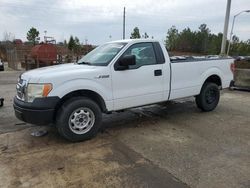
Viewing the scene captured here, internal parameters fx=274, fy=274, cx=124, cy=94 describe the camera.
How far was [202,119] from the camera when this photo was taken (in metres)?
6.46

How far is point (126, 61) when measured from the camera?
5.21 m

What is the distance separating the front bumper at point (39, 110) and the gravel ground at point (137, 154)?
1.65 feet

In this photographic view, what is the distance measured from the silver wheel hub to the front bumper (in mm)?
379

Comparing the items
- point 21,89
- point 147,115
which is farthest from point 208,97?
point 21,89

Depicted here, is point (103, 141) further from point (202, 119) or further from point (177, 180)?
point (202, 119)

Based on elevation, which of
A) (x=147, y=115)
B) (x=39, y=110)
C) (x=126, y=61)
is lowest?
(x=147, y=115)

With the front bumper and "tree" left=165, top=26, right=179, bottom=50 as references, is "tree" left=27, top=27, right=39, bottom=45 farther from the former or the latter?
the front bumper

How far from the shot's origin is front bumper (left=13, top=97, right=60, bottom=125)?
4.57 metres

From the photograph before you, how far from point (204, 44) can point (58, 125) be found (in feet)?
208

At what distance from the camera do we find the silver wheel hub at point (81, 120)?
4879mm

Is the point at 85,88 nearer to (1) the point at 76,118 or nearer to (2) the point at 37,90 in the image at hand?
(1) the point at 76,118

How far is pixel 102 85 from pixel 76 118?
2.56 feet

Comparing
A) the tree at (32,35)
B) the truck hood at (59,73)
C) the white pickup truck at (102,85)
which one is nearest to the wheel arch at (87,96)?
the white pickup truck at (102,85)

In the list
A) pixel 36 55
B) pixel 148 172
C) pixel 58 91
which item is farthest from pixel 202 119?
pixel 36 55
